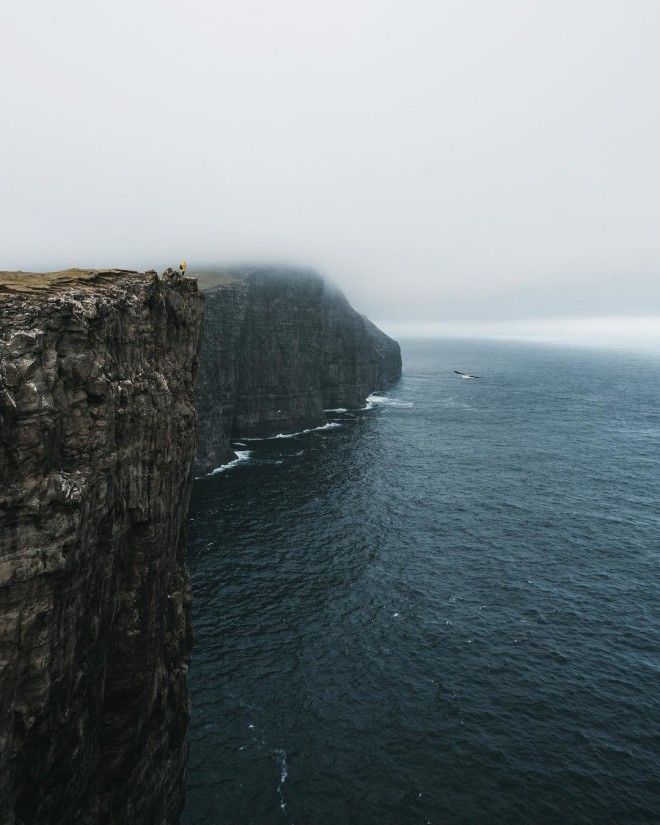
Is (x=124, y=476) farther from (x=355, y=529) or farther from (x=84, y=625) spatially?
(x=355, y=529)

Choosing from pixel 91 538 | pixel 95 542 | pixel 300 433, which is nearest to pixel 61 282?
pixel 91 538

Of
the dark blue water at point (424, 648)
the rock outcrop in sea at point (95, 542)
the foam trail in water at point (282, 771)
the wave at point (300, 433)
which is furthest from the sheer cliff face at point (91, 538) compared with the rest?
the wave at point (300, 433)

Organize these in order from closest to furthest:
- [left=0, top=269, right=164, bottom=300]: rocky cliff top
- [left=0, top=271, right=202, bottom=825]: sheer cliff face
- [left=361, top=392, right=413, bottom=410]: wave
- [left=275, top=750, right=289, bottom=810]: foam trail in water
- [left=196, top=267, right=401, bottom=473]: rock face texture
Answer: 1. [left=0, top=271, right=202, bottom=825]: sheer cliff face
2. [left=0, top=269, right=164, bottom=300]: rocky cliff top
3. [left=275, top=750, right=289, bottom=810]: foam trail in water
4. [left=196, top=267, right=401, bottom=473]: rock face texture
5. [left=361, top=392, right=413, bottom=410]: wave

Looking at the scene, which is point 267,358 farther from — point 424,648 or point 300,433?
point 424,648

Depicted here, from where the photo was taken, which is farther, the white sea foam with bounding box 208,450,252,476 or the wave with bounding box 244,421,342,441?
the wave with bounding box 244,421,342,441

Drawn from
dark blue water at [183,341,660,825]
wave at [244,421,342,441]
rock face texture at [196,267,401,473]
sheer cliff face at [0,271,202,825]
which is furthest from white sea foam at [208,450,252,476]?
sheer cliff face at [0,271,202,825]

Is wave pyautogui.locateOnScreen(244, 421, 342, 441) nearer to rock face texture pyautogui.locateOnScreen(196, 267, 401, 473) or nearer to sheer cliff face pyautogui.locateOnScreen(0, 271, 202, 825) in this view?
rock face texture pyautogui.locateOnScreen(196, 267, 401, 473)
